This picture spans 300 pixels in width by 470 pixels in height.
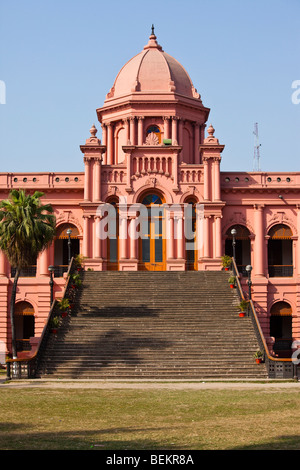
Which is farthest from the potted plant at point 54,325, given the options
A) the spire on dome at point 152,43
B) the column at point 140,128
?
the spire on dome at point 152,43

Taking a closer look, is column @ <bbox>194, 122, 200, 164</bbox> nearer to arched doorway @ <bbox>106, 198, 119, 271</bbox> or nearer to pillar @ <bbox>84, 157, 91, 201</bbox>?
arched doorway @ <bbox>106, 198, 119, 271</bbox>

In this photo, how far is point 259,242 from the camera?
43.8m

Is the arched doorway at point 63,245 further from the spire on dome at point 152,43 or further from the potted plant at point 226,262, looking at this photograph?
the spire on dome at point 152,43

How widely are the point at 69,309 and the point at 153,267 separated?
8.99m

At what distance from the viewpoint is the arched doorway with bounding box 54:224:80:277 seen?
44.8m

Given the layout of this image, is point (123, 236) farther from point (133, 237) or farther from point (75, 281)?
point (75, 281)

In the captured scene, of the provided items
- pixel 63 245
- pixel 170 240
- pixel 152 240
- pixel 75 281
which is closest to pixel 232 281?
pixel 170 240

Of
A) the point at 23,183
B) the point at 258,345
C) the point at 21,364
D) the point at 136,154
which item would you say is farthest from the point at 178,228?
the point at 21,364

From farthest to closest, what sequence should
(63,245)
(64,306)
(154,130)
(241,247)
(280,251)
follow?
(154,130)
(63,245)
(241,247)
(280,251)
(64,306)

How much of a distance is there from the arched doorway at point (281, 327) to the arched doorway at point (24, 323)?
1443cm

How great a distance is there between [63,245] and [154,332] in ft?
48.3

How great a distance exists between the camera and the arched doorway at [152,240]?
4375cm

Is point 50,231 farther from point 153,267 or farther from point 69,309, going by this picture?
point 153,267

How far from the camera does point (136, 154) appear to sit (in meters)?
44.1
